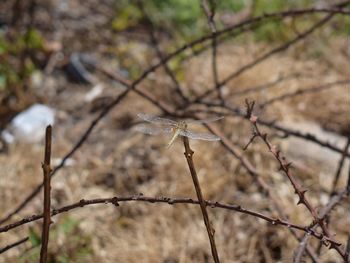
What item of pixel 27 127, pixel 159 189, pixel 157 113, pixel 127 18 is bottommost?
pixel 159 189

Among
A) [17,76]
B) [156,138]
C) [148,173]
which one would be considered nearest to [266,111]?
[156,138]

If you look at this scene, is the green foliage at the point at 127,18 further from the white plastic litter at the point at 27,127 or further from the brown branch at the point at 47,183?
the brown branch at the point at 47,183

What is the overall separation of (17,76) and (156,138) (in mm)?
1001

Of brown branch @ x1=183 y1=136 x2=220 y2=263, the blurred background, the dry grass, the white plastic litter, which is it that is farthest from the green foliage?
brown branch @ x1=183 y1=136 x2=220 y2=263

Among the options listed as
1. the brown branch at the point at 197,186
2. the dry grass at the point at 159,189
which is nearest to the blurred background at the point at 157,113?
the dry grass at the point at 159,189

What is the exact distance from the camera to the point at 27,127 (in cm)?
318

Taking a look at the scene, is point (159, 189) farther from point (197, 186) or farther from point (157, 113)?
point (197, 186)

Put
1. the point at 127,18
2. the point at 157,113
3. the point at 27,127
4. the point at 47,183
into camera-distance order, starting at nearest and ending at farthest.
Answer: the point at 47,183, the point at 27,127, the point at 157,113, the point at 127,18

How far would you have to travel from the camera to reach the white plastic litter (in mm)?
3139

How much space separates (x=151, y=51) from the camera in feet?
13.6

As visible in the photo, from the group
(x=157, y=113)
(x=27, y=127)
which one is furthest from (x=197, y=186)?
(x=157, y=113)

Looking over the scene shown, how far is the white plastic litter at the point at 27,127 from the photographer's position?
3139 millimetres

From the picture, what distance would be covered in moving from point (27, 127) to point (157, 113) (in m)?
0.82

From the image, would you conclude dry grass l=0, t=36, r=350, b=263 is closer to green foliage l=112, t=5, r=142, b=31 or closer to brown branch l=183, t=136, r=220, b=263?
green foliage l=112, t=5, r=142, b=31
